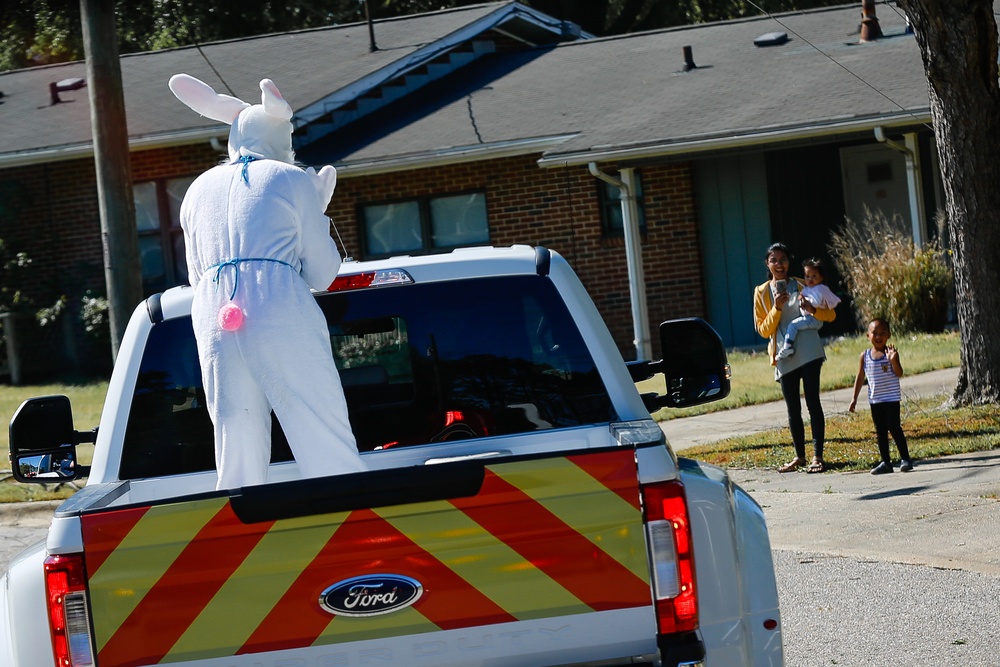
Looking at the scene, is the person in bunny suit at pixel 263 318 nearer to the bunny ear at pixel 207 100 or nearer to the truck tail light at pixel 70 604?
the bunny ear at pixel 207 100

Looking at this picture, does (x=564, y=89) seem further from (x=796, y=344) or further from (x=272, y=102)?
(x=272, y=102)

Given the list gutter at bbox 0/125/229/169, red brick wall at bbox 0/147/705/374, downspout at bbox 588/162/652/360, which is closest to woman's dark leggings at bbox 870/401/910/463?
downspout at bbox 588/162/652/360

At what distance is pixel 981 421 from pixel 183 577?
8825 mm

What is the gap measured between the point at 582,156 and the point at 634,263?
1.57 m

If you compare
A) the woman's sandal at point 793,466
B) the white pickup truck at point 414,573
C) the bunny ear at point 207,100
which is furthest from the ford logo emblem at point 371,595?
the woman's sandal at point 793,466

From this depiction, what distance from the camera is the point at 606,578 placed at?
303 cm

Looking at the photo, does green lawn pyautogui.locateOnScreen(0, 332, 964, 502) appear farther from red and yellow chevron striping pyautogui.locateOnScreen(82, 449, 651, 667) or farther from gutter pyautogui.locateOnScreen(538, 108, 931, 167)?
red and yellow chevron striping pyautogui.locateOnScreen(82, 449, 651, 667)

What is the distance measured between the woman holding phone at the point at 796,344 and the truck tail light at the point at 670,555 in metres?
6.54

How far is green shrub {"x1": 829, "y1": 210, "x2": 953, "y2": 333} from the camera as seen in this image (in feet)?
54.3

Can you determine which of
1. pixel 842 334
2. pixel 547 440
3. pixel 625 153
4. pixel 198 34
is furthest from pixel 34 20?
pixel 547 440

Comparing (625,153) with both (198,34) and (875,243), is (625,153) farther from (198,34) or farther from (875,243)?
(198,34)

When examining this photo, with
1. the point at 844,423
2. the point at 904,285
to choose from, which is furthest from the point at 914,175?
the point at 844,423

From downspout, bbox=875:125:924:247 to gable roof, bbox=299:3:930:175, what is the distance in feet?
1.05

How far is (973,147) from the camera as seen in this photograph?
11.2 metres
